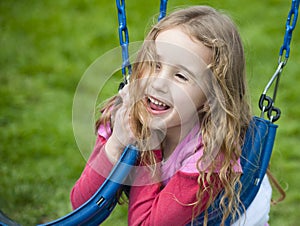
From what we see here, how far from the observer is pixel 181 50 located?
1.69 m

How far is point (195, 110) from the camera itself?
178cm

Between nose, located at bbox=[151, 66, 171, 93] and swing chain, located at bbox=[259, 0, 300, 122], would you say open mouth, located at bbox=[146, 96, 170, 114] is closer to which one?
nose, located at bbox=[151, 66, 171, 93]

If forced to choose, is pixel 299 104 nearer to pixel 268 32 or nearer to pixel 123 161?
pixel 268 32

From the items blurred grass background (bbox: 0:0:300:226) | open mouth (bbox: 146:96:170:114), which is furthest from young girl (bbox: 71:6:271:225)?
blurred grass background (bbox: 0:0:300:226)

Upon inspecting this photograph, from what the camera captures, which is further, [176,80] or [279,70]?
[279,70]

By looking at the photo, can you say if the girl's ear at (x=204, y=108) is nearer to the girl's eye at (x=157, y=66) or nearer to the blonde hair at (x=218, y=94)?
the blonde hair at (x=218, y=94)

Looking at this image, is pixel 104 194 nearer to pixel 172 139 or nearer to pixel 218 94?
pixel 172 139

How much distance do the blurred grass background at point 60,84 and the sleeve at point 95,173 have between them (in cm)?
64

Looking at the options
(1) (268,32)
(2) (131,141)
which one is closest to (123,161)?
(2) (131,141)

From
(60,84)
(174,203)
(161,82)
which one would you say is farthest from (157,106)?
(60,84)

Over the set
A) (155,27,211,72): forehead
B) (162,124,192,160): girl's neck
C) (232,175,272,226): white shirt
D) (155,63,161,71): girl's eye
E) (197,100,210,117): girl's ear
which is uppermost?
(155,27,211,72): forehead

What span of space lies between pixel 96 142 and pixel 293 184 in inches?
59.4

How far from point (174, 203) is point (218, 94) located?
12.7 inches

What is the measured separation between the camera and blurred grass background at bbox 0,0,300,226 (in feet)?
9.64
